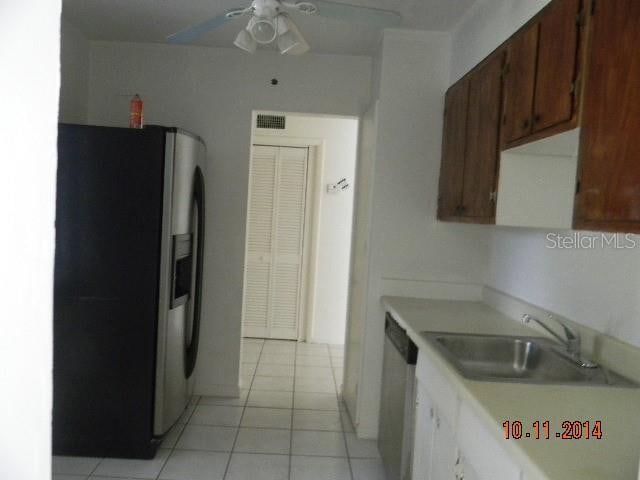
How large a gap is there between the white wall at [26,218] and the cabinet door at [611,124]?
131 cm

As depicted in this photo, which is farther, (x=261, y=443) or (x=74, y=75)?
(x=74, y=75)

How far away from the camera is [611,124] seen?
4.55ft

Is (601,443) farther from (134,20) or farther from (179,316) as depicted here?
(134,20)

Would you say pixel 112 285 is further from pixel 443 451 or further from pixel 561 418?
pixel 561 418

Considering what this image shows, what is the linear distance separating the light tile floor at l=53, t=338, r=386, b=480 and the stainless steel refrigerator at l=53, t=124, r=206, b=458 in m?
0.18

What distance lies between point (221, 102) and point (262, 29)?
1.85 meters

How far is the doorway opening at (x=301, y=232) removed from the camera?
557 centimetres

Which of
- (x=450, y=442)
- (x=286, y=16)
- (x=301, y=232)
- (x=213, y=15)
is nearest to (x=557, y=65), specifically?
(x=286, y=16)

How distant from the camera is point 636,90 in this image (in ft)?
4.24

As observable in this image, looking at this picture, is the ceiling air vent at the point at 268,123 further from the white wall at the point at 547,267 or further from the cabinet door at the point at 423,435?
the cabinet door at the point at 423,435

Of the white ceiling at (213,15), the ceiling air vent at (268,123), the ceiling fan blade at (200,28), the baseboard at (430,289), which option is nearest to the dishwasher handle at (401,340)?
the baseboard at (430,289)

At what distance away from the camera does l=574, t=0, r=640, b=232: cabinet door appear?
51.1 inches

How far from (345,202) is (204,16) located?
2.80 m

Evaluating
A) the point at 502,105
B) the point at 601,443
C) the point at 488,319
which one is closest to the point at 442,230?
the point at 488,319
